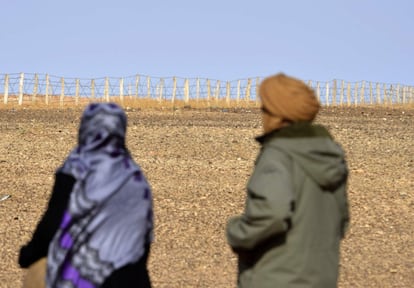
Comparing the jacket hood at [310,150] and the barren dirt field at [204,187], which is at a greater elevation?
the jacket hood at [310,150]

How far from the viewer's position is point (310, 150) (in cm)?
416

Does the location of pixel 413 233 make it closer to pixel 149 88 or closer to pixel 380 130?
pixel 380 130

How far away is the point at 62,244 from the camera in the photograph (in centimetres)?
427

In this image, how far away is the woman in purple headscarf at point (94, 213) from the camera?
4277mm

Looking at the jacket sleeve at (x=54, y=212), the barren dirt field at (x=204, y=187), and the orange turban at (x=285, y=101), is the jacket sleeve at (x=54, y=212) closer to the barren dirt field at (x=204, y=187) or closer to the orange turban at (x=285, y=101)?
the orange turban at (x=285, y=101)

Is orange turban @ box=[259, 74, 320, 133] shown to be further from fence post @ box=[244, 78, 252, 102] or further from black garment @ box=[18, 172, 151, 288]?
fence post @ box=[244, 78, 252, 102]

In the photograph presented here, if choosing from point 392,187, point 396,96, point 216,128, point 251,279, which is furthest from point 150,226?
point 396,96

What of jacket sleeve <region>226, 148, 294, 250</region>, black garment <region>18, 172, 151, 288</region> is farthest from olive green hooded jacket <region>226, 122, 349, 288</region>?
black garment <region>18, 172, 151, 288</region>

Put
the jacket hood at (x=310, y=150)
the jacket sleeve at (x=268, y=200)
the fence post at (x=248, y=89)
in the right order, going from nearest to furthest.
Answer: the jacket sleeve at (x=268, y=200) < the jacket hood at (x=310, y=150) < the fence post at (x=248, y=89)

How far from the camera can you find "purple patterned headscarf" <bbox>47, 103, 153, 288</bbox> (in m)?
4.27

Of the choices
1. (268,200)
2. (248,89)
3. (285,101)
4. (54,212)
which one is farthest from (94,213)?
(248,89)

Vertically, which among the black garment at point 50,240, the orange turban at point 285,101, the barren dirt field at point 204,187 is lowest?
the barren dirt field at point 204,187

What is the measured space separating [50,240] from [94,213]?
0.75 feet

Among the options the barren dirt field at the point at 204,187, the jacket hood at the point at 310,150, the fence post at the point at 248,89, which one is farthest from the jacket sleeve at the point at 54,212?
the fence post at the point at 248,89
